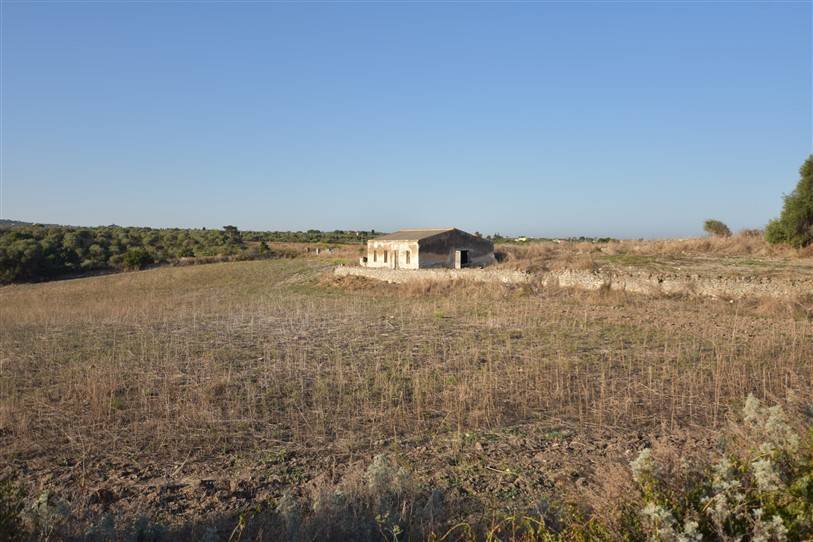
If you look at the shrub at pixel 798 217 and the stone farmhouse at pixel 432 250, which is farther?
the stone farmhouse at pixel 432 250

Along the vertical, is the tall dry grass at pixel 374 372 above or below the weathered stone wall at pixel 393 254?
below

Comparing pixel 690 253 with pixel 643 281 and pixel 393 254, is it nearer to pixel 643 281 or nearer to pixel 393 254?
pixel 643 281

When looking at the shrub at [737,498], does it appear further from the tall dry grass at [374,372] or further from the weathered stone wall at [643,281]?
the weathered stone wall at [643,281]

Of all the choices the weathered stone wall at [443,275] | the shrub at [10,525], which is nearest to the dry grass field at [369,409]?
the shrub at [10,525]

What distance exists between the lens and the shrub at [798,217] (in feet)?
72.0

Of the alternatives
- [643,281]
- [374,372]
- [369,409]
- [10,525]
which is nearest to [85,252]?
[643,281]

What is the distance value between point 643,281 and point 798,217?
383 inches

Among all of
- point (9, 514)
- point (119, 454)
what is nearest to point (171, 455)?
point (119, 454)

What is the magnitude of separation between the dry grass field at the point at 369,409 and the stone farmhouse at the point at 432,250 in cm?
1083

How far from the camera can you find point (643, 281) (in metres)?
17.8

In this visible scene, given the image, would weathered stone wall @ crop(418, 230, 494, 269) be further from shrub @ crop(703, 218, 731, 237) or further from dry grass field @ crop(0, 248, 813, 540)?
shrub @ crop(703, 218, 731, 237)

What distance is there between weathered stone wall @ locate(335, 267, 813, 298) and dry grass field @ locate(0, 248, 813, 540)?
0.74 metres

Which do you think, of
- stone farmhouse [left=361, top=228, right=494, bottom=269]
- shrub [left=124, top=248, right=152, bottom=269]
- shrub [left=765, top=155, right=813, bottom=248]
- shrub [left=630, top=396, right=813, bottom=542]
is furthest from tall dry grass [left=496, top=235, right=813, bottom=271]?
shrub [left=124, top=248, right=152, bottom=269]

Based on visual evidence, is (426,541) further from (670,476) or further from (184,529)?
(184,529)
